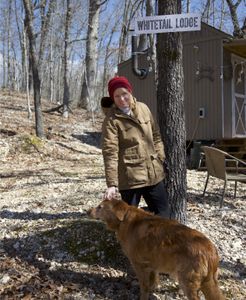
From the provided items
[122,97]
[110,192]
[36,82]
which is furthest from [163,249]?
[36,82]

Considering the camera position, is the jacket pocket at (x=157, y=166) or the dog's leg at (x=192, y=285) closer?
the dog's leg at (x=192, y=285)

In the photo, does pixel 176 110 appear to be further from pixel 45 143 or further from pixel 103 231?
pixel 45 143

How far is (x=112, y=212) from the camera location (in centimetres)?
388

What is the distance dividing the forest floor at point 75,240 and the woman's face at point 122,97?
60.8 inches

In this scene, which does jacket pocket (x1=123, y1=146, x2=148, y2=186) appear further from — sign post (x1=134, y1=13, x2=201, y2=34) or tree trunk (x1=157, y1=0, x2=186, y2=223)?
sign post (x1=134, y1=13, x2=201, y2=34)

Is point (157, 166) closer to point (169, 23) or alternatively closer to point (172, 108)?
point (172, 108)

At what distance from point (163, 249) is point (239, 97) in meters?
11.2

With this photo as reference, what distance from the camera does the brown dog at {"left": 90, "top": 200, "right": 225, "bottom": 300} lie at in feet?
11.0

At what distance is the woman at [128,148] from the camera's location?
13.3ft

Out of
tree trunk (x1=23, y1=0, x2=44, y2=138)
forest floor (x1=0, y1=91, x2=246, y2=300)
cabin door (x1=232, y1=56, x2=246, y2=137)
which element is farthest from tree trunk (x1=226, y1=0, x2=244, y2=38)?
tree trunk (x1=23, y1=0, x2=44, y2=138)

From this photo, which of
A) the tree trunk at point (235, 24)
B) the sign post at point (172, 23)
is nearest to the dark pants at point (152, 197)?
the sign post at point (172, 23)

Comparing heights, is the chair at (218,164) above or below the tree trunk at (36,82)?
below

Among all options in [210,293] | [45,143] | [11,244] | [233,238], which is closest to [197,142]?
[45,143]

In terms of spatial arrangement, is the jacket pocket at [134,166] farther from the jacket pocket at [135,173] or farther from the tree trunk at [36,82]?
the tree trunk at [36,82]
